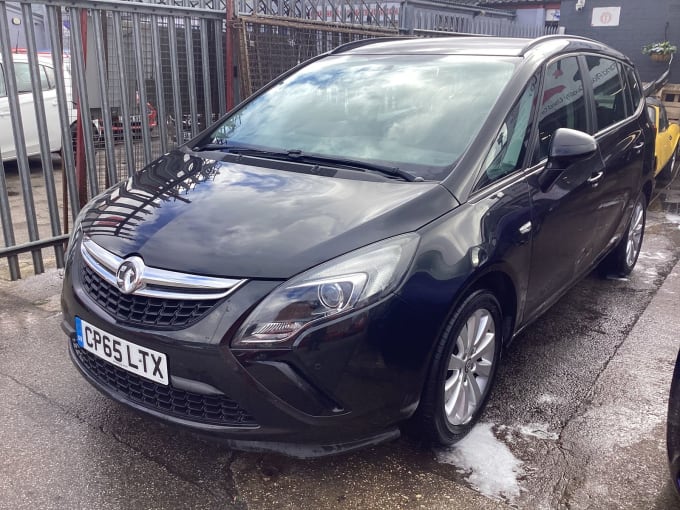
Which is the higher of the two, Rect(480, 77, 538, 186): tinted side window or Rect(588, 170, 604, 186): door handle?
Rect(480, 77, 538, 186): tinted side window

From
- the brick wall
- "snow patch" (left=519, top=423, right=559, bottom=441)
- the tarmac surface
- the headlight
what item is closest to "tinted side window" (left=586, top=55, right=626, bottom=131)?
the tarmac surface

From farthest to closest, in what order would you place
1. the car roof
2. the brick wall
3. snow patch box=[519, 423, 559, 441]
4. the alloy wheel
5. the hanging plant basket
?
the brick wall → the hanging plant basket → the car roof → snow patch box=[519, 423, 559, 441] → the alloy wheel

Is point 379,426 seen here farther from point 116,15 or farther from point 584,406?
point 116,15

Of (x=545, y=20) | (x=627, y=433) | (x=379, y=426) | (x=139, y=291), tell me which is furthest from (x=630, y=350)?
(x=545, y=20)

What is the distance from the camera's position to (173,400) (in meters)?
Result: 2.26

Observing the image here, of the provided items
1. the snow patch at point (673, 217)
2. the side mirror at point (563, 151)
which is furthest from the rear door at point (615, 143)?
the snow patch at point (673, 217)

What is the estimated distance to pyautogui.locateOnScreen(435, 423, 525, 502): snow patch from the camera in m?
2.42

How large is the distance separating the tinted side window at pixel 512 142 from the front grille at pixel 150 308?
1.27 meters

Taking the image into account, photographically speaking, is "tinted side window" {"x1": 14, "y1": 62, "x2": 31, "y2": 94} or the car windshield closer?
the car windshield

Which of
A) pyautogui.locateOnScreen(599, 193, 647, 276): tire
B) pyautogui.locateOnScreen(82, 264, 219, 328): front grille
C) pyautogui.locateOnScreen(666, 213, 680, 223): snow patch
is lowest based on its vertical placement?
pyautogui.locateOnScreen(666, 213, 680, 223): snow patch

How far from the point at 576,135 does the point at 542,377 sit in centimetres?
122

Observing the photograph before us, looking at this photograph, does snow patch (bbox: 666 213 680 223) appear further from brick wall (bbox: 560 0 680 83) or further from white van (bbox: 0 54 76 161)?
brick wall (bbox: 560 0 680 83)

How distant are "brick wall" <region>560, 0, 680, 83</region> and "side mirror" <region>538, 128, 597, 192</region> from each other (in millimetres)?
11441

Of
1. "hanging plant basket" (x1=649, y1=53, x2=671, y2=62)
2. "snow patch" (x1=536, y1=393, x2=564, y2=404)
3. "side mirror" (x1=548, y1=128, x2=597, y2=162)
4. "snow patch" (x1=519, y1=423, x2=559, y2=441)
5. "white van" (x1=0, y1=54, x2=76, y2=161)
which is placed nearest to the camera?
"snow patch" (x1=519, y1=423, x2=559, y2=441)
